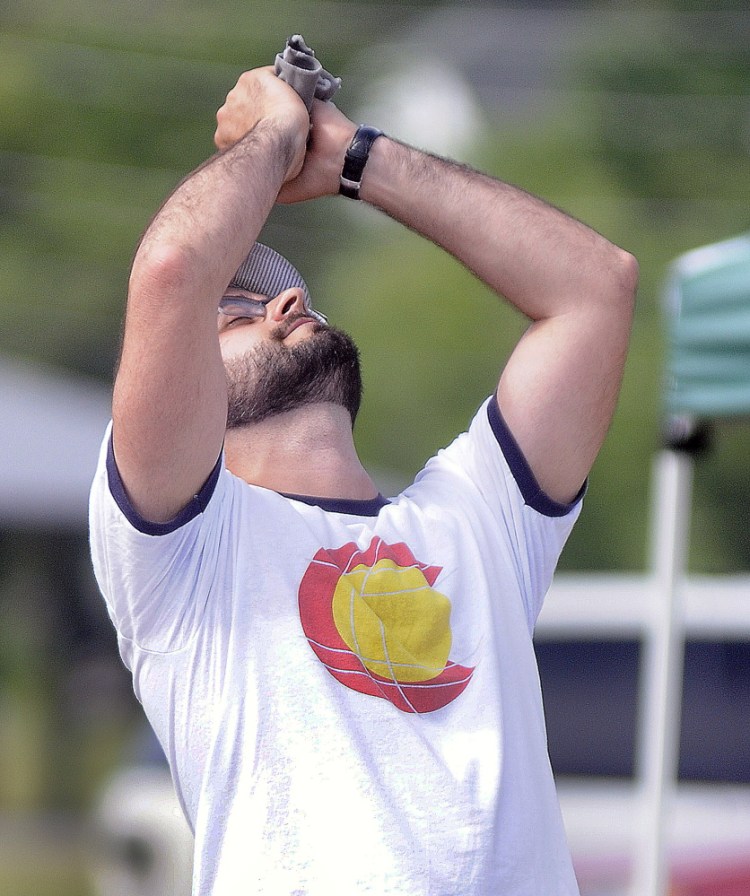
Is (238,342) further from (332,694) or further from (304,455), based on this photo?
(332,694)

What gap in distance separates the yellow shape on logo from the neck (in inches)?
7.7

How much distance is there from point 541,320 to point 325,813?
33.3 inches

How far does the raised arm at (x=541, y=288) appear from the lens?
Answer: 219 cm

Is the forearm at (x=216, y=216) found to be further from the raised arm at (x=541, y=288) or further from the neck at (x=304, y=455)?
the neck at (x=304, y=455)

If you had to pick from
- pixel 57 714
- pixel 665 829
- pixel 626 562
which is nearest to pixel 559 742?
pixel 665 829

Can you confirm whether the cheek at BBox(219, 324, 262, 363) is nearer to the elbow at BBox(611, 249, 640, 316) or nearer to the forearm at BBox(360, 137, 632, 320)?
the forearm at BBox(360, 137, 632, 320)

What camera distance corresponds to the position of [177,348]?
187 centimetres

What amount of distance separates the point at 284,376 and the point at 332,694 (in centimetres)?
54

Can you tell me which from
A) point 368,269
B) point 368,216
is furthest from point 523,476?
point 368,216

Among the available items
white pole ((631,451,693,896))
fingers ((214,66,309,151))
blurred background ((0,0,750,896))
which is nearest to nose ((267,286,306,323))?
fingers ((214,66,309,151))

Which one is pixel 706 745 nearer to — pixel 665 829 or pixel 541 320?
pixel 665 829

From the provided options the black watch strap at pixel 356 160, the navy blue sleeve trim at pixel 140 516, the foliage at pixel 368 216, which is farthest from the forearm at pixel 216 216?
the foliage at pixel 368 216

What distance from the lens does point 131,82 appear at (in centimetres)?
2170

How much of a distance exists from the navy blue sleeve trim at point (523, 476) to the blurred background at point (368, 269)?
1.57 meters
